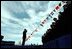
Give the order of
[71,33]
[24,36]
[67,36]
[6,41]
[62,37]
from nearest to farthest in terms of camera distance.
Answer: [71,33]
[67,36]
[62,37]
[24,36]
[6,41]

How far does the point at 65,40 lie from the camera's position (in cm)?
2406

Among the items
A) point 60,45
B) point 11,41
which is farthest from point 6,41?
point 60,45

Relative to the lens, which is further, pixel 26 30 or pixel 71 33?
pixel 26 30

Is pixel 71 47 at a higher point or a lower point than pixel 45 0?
lower

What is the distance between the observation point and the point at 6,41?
6588cm

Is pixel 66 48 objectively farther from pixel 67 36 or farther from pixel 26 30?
pixel 26 30

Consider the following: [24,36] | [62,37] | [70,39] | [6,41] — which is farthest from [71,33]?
[6,41]

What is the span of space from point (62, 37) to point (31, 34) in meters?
22.5

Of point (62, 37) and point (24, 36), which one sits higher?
point (24, 36)

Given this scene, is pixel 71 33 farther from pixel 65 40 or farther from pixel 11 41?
pixel 11 41

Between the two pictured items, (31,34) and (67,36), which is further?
(31,34)

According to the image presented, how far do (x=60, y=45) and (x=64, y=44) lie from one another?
2.17 meters

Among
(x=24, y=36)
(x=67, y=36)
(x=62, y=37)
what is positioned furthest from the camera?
(x=24, y=36)

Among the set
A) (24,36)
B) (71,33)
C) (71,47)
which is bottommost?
(71,47)
